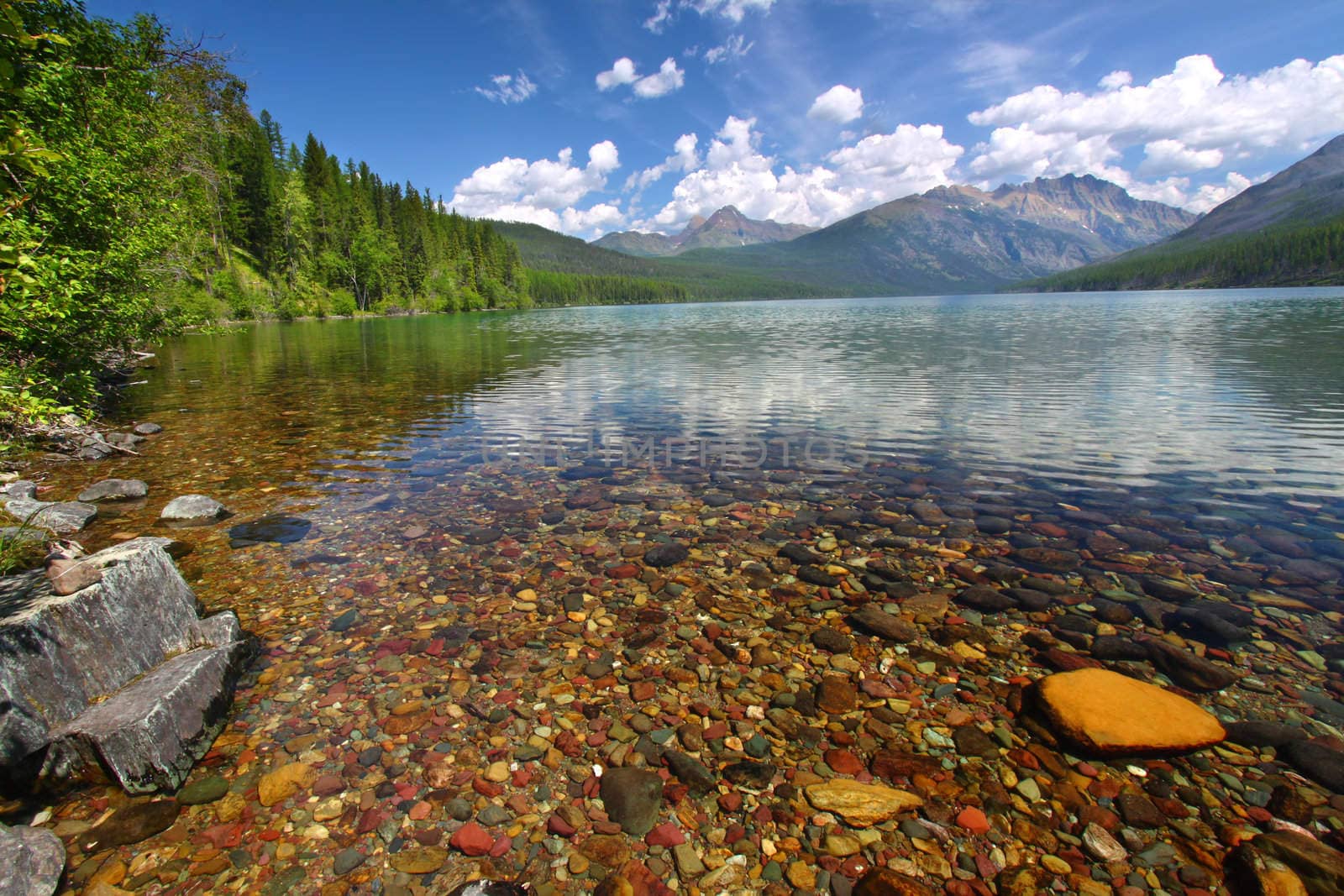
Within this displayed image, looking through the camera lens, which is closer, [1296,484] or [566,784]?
[566,784]

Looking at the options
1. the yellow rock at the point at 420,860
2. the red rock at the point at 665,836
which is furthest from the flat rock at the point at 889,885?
the yellow rock at the point at 420,860

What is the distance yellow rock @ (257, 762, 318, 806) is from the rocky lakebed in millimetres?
31

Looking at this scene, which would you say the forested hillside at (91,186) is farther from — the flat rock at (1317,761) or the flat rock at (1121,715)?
the flat rock at (1317,761)

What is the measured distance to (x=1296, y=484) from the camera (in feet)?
42.2

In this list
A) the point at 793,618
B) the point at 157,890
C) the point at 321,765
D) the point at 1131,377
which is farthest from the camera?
the point at 1131,377

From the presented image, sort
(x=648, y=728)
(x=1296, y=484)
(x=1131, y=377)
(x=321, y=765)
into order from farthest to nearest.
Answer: (x=1131, y=377) < (x=1296, y=484) < (x=648, y=728) < (x=321, y=765)

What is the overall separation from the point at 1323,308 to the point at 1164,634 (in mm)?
109650

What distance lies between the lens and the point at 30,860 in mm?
3922

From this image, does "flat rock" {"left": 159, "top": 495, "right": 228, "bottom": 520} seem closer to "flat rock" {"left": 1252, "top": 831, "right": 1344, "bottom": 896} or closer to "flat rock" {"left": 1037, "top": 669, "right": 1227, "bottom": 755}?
"flat rock" {"left": 1037, "top": 669, "right": 1227, "bottom": 755}

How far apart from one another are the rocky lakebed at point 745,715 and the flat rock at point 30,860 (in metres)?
0.02

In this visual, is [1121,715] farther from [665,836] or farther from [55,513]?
[55,513]

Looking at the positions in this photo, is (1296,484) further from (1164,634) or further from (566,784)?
(566,784)

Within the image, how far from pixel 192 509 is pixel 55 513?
1.92 meters

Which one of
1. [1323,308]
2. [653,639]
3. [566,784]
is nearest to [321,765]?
[566,784]
